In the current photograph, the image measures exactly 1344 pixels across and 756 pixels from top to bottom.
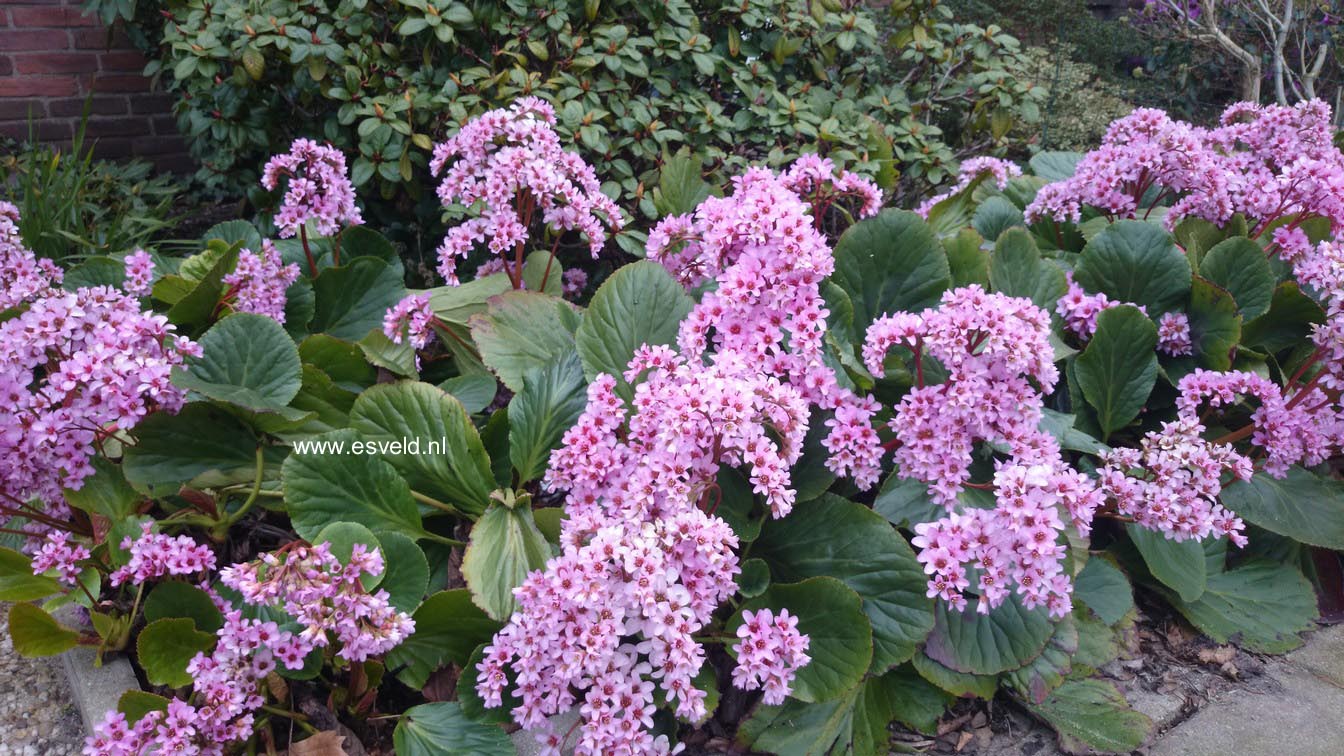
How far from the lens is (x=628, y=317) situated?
6.20 feet

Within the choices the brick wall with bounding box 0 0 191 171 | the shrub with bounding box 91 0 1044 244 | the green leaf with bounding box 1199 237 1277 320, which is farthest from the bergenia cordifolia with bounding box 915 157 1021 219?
the brick wall with bounding box 0 0 191 171

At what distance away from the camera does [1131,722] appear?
1.70 meters

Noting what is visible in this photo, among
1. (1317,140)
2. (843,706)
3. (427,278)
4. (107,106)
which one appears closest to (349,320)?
(427,278)

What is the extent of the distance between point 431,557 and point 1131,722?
1.34 metres

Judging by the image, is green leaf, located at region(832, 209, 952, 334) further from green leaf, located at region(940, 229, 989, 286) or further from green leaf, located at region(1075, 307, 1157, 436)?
green leaf, located at region(1075, 307, 1157, 436)

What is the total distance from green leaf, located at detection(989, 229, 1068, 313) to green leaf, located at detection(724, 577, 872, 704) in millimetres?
962

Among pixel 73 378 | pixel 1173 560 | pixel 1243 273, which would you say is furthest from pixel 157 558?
pixel 1243 273

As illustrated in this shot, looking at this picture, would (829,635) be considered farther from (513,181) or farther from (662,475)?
(513,181)

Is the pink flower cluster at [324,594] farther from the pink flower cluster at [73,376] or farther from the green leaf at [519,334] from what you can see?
the green leaf at [519,334]

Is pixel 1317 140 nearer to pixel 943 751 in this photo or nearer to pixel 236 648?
pixel 943 751

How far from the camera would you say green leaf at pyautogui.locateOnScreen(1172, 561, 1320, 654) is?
2.01 metres

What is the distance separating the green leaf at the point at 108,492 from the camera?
5.85 ft

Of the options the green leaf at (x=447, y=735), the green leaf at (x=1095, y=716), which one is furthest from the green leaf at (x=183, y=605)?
the green leaf at (x=1095, y=716)

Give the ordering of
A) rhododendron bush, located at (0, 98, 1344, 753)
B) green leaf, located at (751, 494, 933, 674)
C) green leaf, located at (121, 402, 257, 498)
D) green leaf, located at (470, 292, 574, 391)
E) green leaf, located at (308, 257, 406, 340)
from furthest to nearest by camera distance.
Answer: green leaf, located at (308, 257, 406, 340), green leaf, located at (470, 292, 574, 391), green leaf, located at (121, 402, 257, 498), green leaf, located at (751, 494, 933, 674), rhododendron bush, located at (0, 98, 1344, 753)
